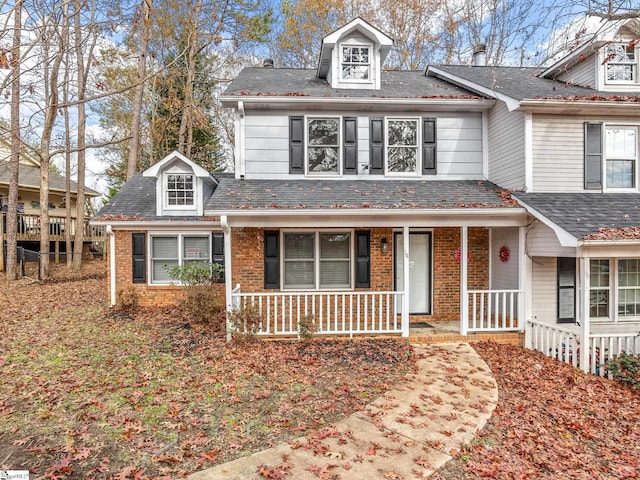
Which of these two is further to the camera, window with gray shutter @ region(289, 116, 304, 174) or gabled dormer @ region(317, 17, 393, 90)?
gabled dormer @ region(317, 17, 393, 90)

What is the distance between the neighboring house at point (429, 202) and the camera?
285 inches

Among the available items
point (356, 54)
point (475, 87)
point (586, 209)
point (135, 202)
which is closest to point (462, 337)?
point (586, 209)

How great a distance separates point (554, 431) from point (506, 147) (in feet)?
19.6

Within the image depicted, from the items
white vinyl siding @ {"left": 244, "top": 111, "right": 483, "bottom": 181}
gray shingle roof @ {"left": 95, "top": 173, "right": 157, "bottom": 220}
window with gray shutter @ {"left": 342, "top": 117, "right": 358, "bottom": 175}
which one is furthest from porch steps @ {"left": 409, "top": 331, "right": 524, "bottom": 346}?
gray shingle roof @ {"left": 95, "top": 173, "right": 157, "bottom": 220}

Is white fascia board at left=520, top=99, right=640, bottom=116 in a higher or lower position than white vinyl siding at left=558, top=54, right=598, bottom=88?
lower

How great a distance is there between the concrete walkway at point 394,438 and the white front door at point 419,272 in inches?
116

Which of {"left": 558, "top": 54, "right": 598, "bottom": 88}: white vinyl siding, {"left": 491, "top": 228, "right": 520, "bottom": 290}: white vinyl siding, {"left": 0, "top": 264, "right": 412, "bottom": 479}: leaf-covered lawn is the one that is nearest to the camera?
{"left": 0, "top": 264, "right": 412, "bottom": 479}: leaf-covered lawn

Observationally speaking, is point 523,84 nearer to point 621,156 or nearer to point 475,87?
point 475,87

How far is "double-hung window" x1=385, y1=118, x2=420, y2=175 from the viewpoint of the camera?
8859 millimetres

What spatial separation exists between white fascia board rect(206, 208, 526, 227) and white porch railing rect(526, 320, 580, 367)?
2128 mm

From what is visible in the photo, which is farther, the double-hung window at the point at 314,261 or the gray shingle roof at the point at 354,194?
the double-hung window at the point at 314,261

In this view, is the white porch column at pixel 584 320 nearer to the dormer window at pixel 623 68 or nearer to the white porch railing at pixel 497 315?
the white porch railing at pixel 497 315

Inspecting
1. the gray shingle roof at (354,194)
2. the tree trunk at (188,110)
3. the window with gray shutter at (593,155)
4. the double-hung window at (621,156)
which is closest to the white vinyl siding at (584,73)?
the double-hung window at (621,156)

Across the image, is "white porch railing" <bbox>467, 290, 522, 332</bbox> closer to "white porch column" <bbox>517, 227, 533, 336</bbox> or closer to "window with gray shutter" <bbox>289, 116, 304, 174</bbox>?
"white porch column" <bbox>517, 227, 533, 336</bbox>
